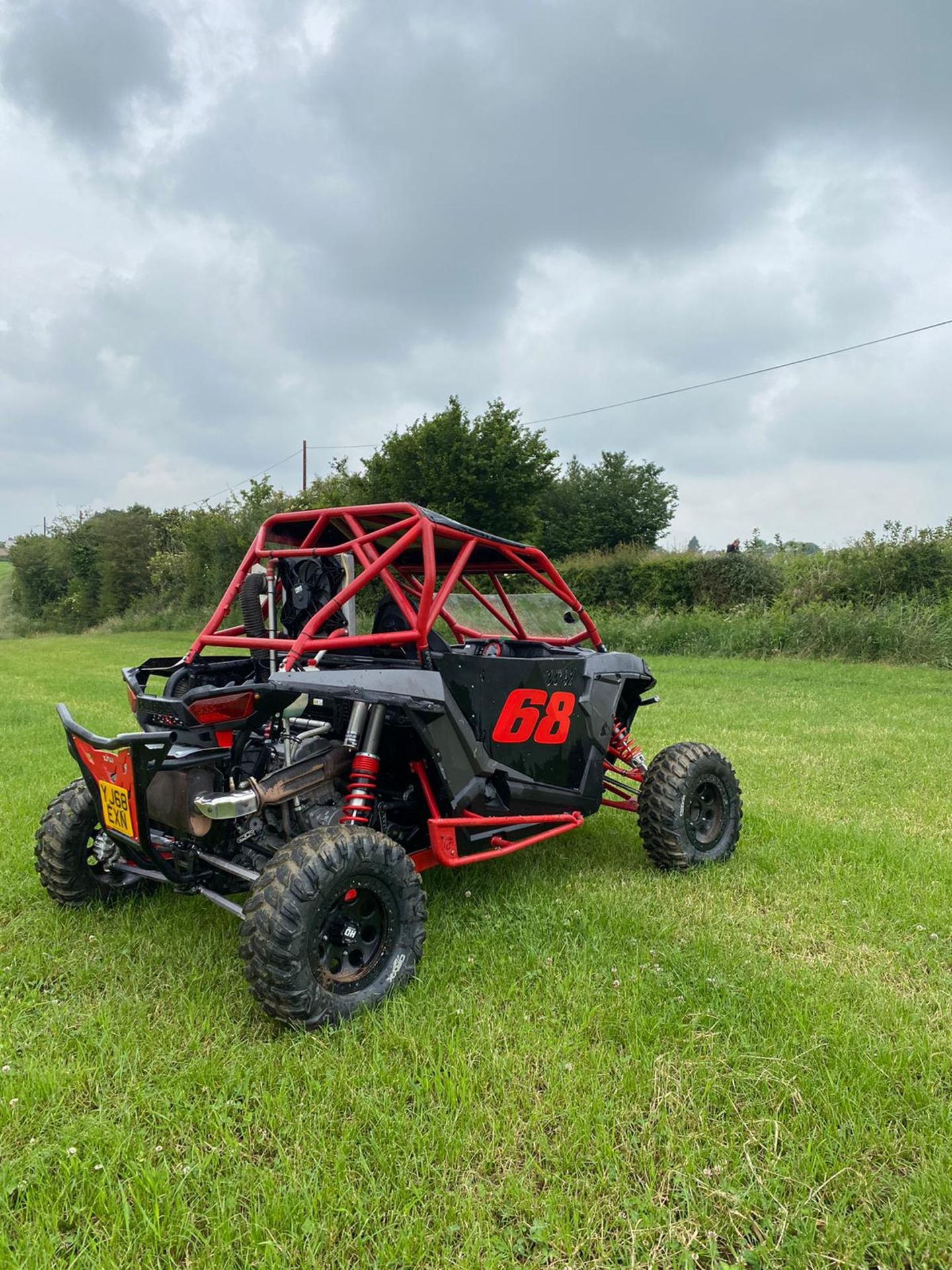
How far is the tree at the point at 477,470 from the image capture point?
2097 centimetres

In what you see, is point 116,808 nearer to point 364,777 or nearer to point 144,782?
point 144,782

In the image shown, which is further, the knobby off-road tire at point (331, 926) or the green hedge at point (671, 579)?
the green hedge at point (671, 579)

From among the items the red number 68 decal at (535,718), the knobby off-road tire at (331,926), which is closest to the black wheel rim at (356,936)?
the knobby off-road tire at (331,926)

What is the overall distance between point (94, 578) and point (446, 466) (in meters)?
26.9

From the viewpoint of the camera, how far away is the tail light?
312 centimetres

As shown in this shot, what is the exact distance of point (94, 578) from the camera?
40.6 m

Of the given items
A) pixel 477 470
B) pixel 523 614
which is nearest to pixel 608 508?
pixel 477 470

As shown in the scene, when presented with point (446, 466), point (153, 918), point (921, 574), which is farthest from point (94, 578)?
point (153, 918)

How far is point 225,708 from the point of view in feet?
10.5

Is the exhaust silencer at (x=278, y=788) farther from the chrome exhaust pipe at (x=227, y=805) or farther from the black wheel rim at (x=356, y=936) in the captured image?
the black wheel rim at (x=356, y=936)

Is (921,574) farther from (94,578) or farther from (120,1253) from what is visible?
(94,578)

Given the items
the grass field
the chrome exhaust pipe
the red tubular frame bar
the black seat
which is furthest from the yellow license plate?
the black seat

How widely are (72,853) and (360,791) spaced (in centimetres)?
145

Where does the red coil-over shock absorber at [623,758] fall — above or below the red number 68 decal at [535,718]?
below
